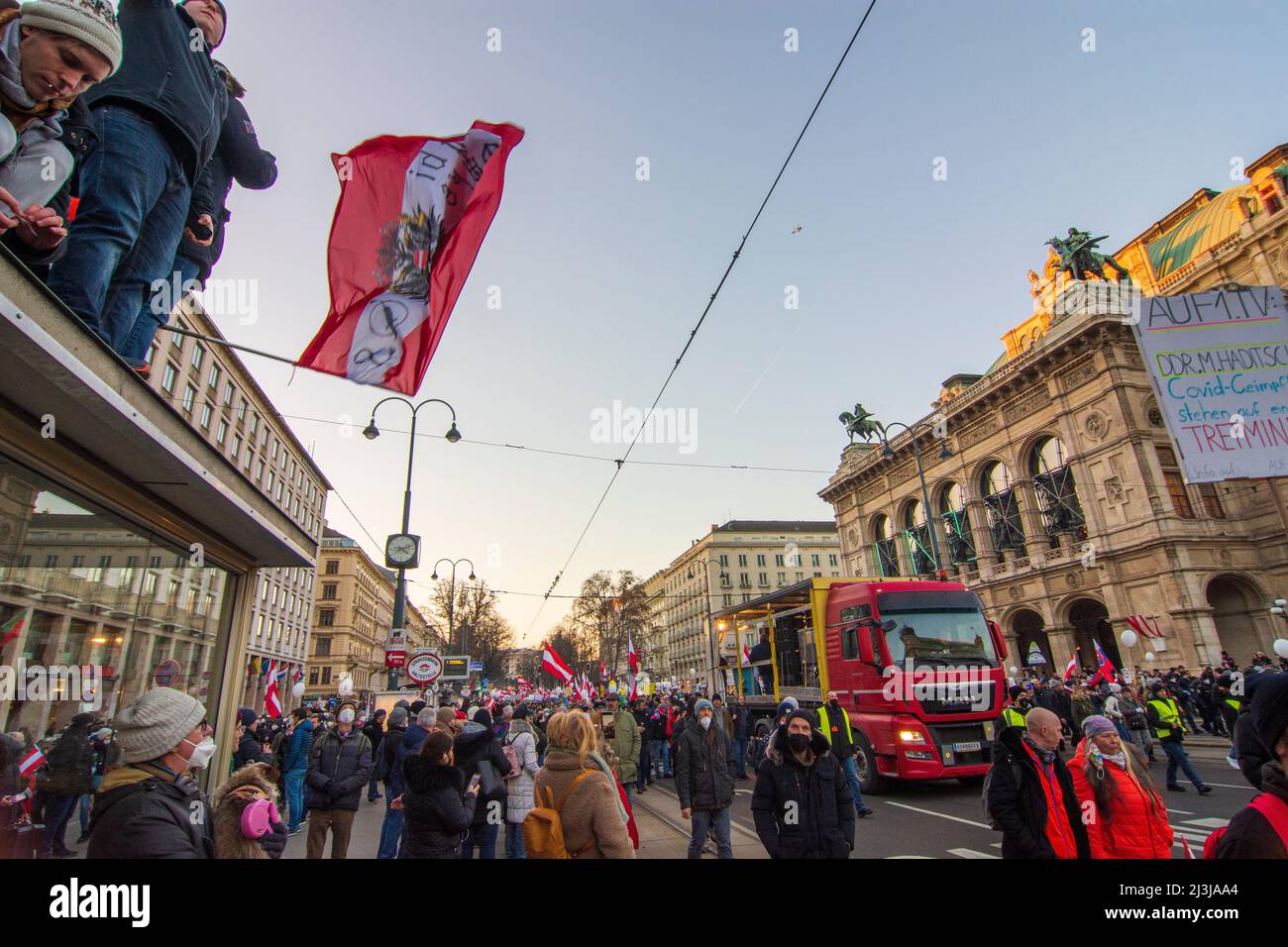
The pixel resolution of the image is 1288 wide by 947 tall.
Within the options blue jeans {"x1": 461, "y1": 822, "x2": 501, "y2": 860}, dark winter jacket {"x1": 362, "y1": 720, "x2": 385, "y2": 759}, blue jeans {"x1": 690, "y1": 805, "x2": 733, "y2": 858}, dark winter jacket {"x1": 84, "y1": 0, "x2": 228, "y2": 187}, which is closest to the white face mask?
dark winter jacket {"x1": 84, "y1": 0, "x2": 228, "y2": 187}

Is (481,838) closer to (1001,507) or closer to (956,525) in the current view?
(1001,507)

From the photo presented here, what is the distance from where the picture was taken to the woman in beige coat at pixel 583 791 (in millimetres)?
3637

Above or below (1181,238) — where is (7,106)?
below

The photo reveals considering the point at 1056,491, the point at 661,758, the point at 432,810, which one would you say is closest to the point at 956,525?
the point at 1056,491

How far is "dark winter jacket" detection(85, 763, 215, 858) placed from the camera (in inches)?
77.1

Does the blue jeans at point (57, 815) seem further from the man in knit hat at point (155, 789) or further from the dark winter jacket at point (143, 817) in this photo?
the dark winter jacket at point (143, 817)

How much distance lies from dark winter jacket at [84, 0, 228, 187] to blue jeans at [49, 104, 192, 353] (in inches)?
2.9

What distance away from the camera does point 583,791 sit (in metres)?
3.78

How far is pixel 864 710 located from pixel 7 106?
12.7 m

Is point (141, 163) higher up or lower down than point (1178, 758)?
higher up

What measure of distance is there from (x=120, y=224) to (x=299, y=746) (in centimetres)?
880
